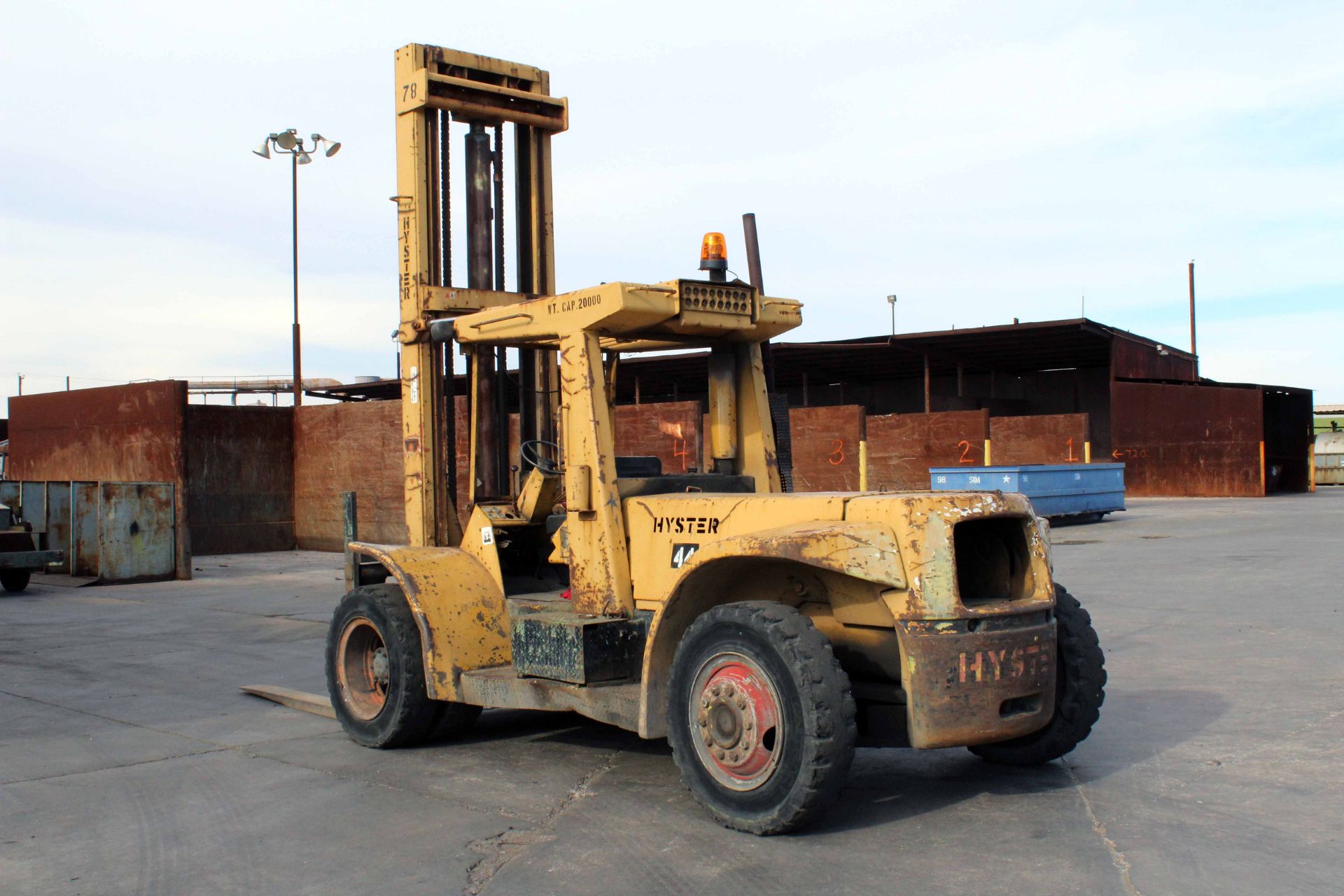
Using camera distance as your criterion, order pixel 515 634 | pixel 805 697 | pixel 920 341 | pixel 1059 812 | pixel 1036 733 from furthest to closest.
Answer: pixel 920 341, pixel 515 634, pixel 1036 733, pixel 1059 812, pixel 805 697

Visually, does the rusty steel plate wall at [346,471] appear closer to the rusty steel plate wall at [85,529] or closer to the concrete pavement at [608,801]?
the rusty steel plate wall at [85,529]

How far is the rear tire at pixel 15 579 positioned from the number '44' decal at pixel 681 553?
1434 cm

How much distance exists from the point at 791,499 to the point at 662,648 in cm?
92

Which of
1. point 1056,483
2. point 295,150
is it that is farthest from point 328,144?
point 1056,483

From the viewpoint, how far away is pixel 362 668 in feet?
24.8

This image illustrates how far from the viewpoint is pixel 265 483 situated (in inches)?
949

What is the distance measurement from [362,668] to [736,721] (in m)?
3.09

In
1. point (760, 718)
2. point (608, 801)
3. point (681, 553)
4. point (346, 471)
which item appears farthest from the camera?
point (346, 471)

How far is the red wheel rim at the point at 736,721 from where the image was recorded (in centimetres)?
523

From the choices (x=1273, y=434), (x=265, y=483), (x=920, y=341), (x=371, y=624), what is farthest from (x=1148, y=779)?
(x=1273, y=434)

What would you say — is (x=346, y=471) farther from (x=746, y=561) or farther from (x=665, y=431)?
(x=746, y=561)

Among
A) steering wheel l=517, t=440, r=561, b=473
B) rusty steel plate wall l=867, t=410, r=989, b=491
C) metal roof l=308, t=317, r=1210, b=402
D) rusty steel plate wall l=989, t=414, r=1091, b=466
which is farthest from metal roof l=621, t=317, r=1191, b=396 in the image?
steering wheel l=517, t=440, r=561, b=473

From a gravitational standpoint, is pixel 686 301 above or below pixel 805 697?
above

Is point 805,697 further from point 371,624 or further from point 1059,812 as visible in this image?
point 371,624
